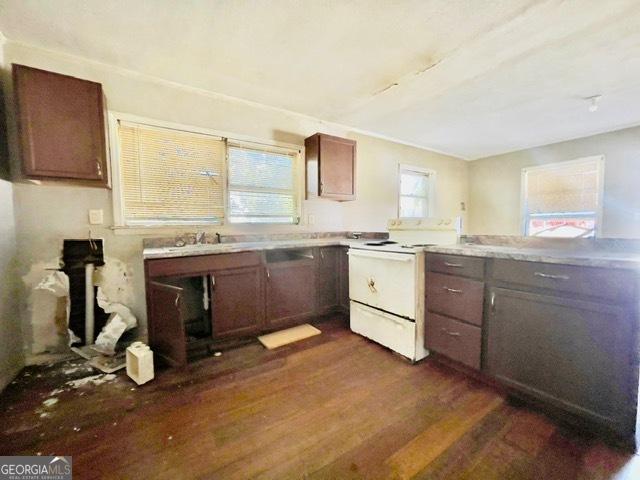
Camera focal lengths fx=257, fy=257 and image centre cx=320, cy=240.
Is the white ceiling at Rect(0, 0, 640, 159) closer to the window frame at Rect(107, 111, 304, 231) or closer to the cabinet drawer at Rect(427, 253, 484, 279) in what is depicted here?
the window frame at Rect(107, 111, 304, 231)

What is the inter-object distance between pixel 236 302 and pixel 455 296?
5.61 feet

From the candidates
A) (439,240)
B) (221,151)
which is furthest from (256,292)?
(439,240)

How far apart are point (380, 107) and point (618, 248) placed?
234 cm

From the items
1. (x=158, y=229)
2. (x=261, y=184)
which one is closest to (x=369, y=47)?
(x=261, y=184)

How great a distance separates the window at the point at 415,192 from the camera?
4.28 metres

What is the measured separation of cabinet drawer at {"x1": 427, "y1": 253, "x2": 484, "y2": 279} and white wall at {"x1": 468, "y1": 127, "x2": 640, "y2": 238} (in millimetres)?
3594

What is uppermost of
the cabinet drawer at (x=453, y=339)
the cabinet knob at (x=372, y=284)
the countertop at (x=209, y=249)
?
the countertop at (x=209, y=249)

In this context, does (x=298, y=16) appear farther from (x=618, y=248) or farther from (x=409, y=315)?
(x=618, y=248)

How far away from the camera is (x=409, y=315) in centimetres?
195

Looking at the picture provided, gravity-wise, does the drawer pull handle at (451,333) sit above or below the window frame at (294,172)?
below

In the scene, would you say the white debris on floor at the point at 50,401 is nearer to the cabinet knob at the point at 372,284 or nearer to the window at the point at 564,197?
the cabinet knob at the point at 372,284

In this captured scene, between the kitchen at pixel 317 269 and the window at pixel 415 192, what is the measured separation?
113 cm

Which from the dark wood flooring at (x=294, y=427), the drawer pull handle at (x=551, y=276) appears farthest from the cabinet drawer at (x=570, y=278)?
the dark wood flooring at (x=294, y=427)

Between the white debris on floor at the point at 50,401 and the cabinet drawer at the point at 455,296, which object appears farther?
the cabinet drawer at the point at 455,296
